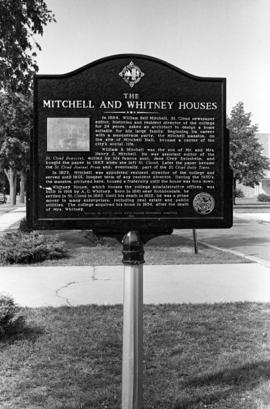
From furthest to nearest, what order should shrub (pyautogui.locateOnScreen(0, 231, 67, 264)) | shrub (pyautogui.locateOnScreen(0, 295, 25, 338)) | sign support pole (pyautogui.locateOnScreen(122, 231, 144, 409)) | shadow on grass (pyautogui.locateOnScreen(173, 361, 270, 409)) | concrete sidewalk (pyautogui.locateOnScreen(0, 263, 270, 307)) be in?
1. shrub (pyautogui.locateOnScreen(0, 231, 67, 264))
2. concrete sidewalk (pyautogui.locateOnScreen(0, 263, 270, 307))
3. shrub (pyautogui.locateOnScreen(0, 295, 25, 338))
4. shadow on grass (pyautogui.locateOnScreen(173, 361, 270, 409))
5. sign support pole (pyautogui.locateOnScreen(122, 231, 144, 409))

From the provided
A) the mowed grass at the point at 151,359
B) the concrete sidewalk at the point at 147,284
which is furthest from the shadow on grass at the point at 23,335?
the concrete sidewalk at the point at 147,284

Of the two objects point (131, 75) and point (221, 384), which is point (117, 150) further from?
point (221, 384)

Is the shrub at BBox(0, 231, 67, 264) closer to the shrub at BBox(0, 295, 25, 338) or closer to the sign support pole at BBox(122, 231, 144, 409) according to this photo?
the shrub at BBox(0, 295, 25, 338)

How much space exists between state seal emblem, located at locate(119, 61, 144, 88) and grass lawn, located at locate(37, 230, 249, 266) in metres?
6.48

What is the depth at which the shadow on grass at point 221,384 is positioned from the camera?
3.85 m

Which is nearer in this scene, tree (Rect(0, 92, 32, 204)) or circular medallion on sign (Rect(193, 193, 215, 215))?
circular medallion on sign (Rect(193, 193, 215, 215))

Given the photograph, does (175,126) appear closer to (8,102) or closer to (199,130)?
→ (199,130)

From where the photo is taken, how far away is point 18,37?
10.9 m

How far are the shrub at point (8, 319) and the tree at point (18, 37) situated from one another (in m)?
7.01

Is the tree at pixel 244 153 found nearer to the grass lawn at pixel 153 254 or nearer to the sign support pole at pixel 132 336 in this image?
the grass lawn at pixel 153 254

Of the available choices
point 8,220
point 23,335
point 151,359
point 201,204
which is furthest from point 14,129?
point 201,204

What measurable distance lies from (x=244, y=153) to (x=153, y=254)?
33.0m

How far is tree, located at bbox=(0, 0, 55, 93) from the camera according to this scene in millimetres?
10531

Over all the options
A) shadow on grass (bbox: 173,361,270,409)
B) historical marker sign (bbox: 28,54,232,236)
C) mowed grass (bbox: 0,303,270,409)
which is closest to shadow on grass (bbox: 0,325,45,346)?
mowed grass (bbox: 0,303,270,409)
